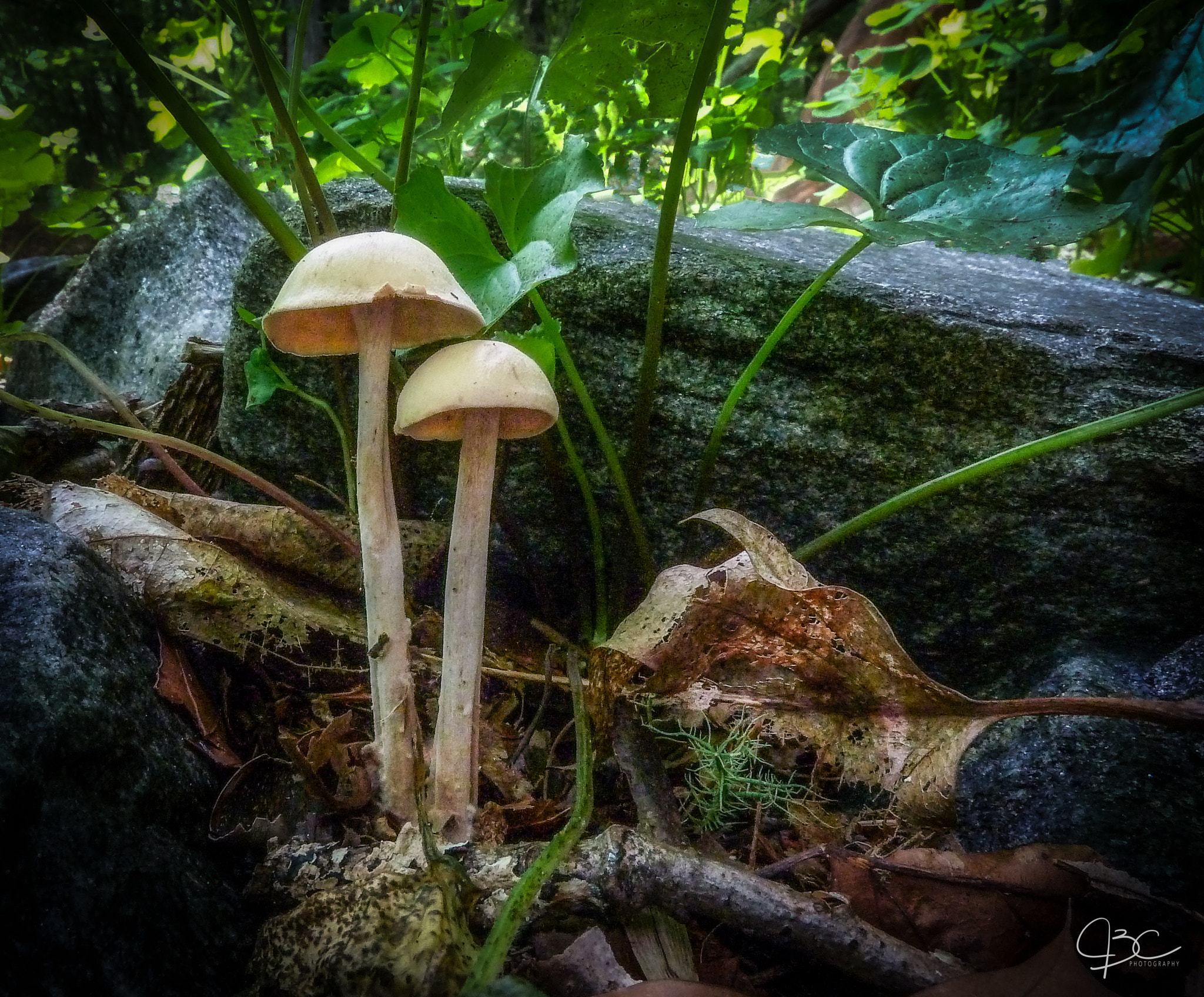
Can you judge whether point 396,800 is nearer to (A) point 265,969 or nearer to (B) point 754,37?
(A) point 265,969

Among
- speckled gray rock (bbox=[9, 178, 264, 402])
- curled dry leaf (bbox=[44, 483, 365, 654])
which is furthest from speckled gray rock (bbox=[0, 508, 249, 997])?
speckled gray rock (bbox=[9, 178, 264, 402])

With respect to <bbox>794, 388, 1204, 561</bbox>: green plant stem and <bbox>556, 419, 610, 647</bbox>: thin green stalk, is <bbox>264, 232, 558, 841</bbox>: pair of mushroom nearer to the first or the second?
<bbox>556, 419, 610, 647</bbox>: thin green stalk

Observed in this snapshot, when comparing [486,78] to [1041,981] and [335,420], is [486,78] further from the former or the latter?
[1041,981]

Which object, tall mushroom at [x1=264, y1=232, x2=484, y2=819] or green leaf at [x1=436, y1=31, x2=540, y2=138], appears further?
green leaf at [x1=436, y1=31, x2=540, y2=138]

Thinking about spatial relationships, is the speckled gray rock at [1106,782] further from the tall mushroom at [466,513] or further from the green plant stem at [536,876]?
the tall mushroom at [466,513]

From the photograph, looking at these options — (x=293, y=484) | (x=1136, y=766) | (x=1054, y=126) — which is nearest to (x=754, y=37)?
(x=1054, y=126)

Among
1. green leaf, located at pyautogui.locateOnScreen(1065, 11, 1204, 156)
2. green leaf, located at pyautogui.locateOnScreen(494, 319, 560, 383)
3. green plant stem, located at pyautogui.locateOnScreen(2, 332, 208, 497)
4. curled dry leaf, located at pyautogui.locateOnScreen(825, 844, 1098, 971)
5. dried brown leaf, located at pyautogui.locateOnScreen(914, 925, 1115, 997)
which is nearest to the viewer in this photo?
dried brown leaf, located at pyautogui.locateOnScreen(914, 925, 1115, 997)
